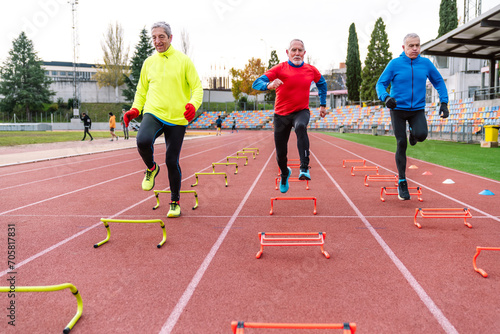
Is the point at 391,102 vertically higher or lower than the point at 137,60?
lower

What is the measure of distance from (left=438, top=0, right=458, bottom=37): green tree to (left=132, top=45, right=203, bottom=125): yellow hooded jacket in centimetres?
4399

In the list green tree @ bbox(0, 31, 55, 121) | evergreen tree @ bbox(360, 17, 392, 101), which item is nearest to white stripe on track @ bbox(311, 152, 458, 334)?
evergreen tree @ bbox(360, 17, 392, 101)

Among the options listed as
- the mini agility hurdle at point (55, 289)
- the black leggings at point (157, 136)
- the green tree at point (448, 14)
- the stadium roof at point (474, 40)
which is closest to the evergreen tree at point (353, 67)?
the green tree at point (448, 14)

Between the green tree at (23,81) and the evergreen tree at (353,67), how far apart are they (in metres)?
45.7

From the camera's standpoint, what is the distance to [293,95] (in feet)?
17.6

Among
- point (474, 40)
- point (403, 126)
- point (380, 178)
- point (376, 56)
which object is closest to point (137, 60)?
point (376, 56)

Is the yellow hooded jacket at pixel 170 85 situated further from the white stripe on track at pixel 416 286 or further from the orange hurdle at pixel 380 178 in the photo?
the orange hurdle at pixel 380 178

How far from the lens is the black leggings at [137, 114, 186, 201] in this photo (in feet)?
14.5

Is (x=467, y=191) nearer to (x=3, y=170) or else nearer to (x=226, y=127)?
(x=3, y=170)

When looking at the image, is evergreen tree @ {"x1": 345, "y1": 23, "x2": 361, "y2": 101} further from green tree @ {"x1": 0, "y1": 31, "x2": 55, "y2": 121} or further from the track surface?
the track surface

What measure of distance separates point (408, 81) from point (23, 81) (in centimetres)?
6183

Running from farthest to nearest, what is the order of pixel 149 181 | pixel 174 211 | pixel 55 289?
pixel 174 211, pixel 149 181, pixel 55 289

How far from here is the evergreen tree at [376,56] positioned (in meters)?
54.2

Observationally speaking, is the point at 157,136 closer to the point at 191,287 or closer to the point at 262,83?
the point at 262,83
